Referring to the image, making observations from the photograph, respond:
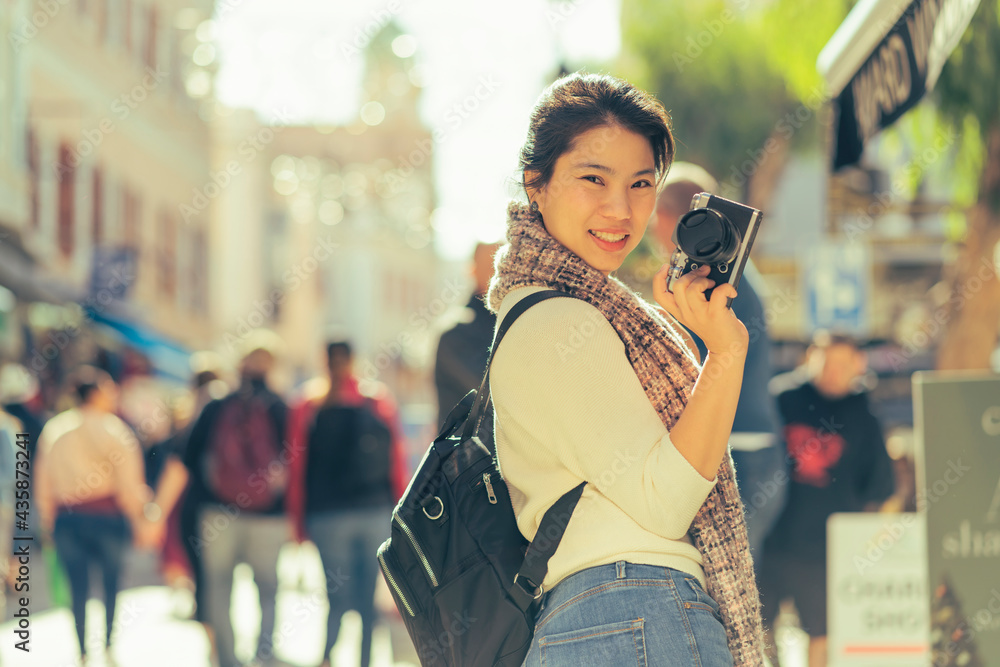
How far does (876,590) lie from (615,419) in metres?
4.76

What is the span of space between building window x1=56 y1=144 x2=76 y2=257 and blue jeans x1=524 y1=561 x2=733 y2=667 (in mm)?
19192

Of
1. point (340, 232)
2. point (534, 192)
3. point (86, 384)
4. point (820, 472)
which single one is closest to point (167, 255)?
point (86, 384)

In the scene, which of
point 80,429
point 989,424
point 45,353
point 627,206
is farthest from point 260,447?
point 45,353

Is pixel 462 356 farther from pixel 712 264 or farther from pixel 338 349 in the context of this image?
pixel 338 349

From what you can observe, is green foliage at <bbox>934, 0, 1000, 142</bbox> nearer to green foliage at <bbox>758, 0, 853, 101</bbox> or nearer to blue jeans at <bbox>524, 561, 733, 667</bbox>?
green foliage at <bbox>758, 0, 853, 101</bbox>

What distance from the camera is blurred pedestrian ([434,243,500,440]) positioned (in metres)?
4.17

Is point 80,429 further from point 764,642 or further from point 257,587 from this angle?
point 764,642

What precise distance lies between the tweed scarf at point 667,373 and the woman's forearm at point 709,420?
11 centimetres

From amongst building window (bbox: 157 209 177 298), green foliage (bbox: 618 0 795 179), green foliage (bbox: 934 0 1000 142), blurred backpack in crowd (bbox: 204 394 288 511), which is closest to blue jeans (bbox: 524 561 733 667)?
blurred backpack in crowd (bbox: 204 394 288 511)

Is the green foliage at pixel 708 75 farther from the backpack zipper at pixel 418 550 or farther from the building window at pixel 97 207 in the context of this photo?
the backpack zipper at pixel 418 550

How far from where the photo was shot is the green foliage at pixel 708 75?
754 inches

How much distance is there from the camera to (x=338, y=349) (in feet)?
24.1

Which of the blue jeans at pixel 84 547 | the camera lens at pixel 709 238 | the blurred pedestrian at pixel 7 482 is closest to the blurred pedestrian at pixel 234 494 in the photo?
the blue jeans at pixel 84 547

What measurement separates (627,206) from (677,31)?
17805mm
